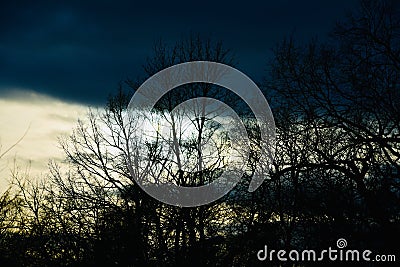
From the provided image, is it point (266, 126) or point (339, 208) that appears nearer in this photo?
point (339, 208)

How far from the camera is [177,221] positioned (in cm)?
1344

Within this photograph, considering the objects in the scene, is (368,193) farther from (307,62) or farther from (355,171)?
(307,62)

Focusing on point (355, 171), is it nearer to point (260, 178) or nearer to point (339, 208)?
point (339, 208)

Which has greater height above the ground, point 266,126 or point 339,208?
point 266,126

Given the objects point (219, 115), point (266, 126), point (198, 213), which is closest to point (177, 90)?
point (219, 115)

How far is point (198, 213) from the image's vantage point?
14062mm

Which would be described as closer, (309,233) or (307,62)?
(309,233)

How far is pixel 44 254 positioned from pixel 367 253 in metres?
9.65

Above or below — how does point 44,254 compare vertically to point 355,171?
below

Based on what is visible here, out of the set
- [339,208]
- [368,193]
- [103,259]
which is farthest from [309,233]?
[103,259]

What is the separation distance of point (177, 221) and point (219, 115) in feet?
16.2

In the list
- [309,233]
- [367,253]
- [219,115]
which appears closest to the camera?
[367,253]

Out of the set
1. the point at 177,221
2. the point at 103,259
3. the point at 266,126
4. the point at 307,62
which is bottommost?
the point at 103,259

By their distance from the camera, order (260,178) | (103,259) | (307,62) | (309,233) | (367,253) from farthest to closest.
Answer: (307,62), (260,178), (103,259), (309,233), (367,253)
